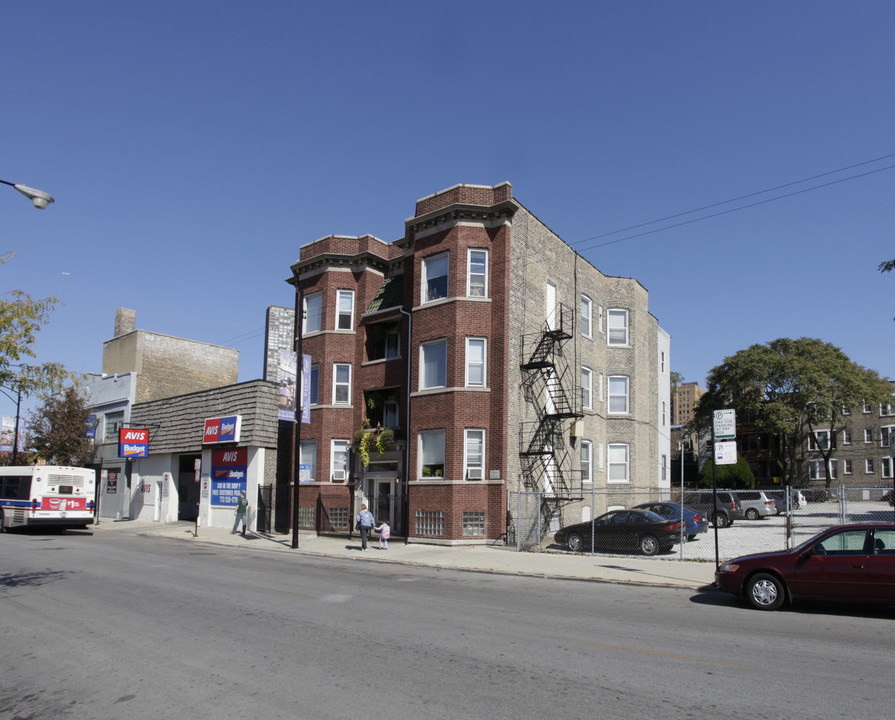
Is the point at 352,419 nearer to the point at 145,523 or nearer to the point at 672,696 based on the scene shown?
the point at 145,523

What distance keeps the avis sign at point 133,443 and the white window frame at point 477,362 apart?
2013cm

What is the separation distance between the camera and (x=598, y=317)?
32.0m

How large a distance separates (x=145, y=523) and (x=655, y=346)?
92.3 feet

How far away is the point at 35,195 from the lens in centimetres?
1102

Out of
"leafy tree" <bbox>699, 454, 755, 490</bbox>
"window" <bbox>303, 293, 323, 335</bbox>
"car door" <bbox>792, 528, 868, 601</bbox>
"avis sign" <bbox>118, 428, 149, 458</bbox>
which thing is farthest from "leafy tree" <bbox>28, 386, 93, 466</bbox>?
"leafy tree" <bbox>699, 454, 755, 490</bbox>

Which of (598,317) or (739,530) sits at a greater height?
(598,317)

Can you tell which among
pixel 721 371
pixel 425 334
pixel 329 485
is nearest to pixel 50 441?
pixel 329 485

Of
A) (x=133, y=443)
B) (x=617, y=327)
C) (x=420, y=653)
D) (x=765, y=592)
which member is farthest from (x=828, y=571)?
(x=133, y=443)

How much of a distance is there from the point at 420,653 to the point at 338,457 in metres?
20.0

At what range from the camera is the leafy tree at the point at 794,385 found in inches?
2109

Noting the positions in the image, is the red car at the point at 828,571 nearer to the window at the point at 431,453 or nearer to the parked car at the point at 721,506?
the window at the point at 431,453

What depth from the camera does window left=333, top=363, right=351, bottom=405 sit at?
28.2 metres

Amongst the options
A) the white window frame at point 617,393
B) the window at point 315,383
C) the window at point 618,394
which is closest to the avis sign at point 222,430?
the window at point 315,383

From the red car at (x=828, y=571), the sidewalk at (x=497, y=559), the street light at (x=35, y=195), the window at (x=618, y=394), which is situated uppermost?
the street light at (x=35, y=195)
